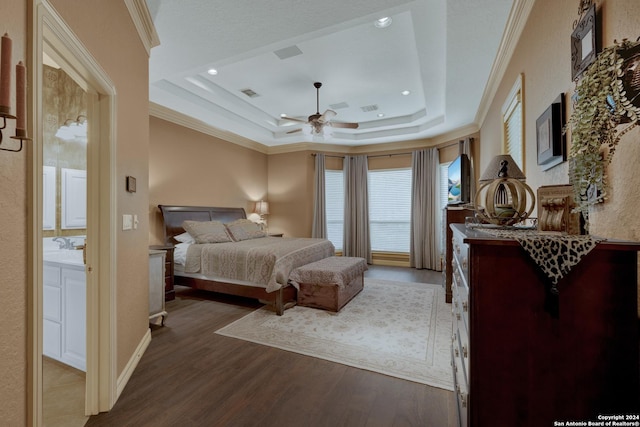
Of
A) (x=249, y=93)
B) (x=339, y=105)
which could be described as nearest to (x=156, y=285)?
(x=249, y=93)

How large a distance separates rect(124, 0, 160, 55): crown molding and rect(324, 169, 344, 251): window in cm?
466

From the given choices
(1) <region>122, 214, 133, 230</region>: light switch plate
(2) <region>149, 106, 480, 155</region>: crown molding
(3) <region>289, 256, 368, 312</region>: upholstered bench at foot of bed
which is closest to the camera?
(1) <region>122, 214, 133, 230</region>: light switch plate

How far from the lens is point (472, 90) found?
12.4ft

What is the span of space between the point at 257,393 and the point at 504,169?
2180mm

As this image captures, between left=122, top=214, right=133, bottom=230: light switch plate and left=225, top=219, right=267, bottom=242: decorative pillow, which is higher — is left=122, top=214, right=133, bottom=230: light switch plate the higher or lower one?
the higher one

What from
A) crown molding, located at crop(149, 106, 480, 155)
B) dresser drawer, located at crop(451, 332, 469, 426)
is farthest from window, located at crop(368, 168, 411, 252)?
dresser drawer, located at crop(451, 332, 469, 426)

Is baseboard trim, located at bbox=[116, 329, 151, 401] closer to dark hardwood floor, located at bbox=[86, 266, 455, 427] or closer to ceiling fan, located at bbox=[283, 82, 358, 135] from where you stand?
dark hardwood floor, located at bbox=[86, 266, 455, 427]

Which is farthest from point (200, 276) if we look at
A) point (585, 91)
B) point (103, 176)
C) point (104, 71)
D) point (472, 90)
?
point (472, 90)

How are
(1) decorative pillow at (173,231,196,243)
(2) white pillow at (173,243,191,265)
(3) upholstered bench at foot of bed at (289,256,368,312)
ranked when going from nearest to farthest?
(3) upholstered bench at foot of bed at (289,256,368,312) < (2) white pillow at (173,243,191,265) < (1) decorative pillow at (173,231,196,243)

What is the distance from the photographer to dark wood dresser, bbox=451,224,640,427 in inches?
35.5

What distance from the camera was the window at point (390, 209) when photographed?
6.44m

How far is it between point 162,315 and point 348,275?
2170 millimetres

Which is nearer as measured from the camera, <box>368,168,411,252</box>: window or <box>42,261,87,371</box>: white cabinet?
<box>42,261,87,371</box>: white cabinet

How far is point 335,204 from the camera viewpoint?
689 centimetres
